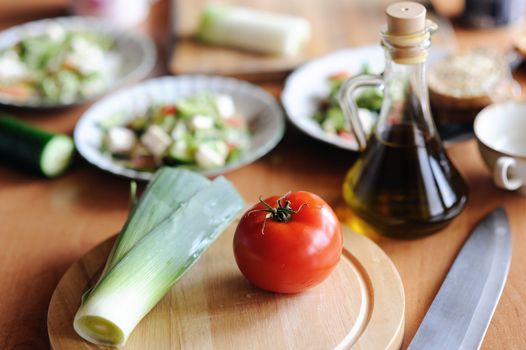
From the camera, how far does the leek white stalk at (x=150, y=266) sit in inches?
36.8

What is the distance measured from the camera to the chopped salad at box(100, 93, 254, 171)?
1.43 metres

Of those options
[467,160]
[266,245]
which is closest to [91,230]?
[266,245]

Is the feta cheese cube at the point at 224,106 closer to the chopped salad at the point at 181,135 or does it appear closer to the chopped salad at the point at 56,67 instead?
the chopped salad at the point at 181,135

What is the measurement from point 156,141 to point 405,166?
570mm

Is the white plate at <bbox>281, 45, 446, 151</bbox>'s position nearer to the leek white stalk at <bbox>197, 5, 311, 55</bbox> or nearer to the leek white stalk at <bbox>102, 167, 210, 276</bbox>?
the leek white stalk at <bbox>197, 5, 311, 55</bbox>

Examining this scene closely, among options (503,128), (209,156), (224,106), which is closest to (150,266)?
(209,156)

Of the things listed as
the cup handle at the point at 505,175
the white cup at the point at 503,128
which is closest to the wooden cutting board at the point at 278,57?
the white cup at the point at 503,128

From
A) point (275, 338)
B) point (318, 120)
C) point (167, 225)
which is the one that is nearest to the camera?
point (275, 338)

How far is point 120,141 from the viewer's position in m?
1.47

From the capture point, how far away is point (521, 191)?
1280mm

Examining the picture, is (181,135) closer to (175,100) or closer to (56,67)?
(175,100)

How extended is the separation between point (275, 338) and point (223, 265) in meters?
0.19

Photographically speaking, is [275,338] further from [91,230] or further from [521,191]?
[521,191]

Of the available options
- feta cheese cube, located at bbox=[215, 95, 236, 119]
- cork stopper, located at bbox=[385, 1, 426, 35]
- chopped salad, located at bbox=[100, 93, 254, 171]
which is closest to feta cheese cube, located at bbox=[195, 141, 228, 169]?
chopped salad, located at bbox=[100, 93, 254, 171]
